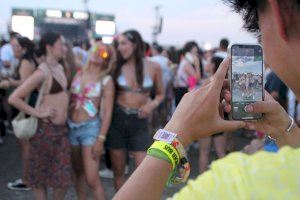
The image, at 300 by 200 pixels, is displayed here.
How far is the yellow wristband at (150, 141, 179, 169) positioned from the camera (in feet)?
3.77

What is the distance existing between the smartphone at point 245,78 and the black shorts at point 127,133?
3.06 meters

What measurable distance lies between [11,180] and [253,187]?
569 centimetres

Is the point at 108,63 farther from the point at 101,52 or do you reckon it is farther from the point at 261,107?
the point at 261,107

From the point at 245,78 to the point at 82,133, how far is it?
9.96ft

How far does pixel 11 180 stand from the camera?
6020 mm

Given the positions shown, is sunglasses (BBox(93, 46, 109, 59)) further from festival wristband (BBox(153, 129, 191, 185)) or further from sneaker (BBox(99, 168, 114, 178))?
festival wristband (BBox(153, 129, 191, 185))

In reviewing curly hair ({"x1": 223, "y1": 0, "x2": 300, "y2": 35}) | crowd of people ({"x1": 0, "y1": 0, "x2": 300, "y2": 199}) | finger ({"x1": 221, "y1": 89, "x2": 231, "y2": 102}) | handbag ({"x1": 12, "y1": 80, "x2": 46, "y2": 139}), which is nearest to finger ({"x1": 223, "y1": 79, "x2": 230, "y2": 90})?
finger ({"x1": 221, "y1": 89, "x2": 231, "y2": 102})

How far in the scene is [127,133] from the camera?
4.55 m

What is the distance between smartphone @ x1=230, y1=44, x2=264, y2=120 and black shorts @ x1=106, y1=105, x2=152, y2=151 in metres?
3.06

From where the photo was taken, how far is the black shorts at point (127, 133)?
4.54m

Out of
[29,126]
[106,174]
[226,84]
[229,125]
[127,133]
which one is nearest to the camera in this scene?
[229,125]

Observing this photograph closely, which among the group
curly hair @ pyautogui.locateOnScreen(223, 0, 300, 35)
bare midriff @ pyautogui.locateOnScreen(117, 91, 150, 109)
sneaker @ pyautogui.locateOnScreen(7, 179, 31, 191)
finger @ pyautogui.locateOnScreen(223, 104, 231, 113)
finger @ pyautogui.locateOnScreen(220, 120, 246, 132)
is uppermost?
curly hair @ pyautogui.locateOnScreen(223, 0, 300, 35)

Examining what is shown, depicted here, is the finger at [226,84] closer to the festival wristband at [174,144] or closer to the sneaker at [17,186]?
the festival wristband at [174,144]

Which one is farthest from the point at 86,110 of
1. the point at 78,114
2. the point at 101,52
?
the point at 101,52
